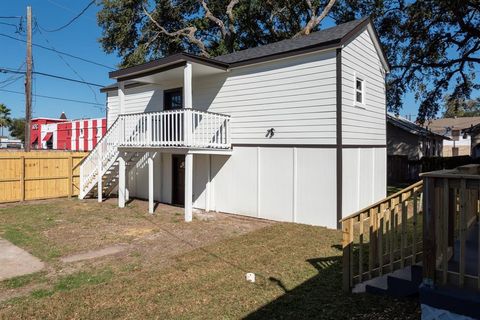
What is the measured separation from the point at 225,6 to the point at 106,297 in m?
25.1

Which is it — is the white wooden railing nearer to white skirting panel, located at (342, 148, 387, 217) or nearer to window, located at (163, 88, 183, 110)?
window, located at (163, 88, 183, 110)

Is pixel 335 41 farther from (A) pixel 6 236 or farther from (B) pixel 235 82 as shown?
(A) pixel 6 236

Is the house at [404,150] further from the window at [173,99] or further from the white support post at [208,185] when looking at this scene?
the window at [173,99]

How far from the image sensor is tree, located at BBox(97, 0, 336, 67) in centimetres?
2416

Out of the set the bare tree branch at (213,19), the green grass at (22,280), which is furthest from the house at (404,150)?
the green grass at (22,280)

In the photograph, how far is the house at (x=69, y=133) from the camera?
26375mm

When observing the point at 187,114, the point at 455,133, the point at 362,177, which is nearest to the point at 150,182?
the point at 187,114

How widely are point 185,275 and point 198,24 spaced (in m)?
24.0

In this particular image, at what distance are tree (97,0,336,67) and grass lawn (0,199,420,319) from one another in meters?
17.4

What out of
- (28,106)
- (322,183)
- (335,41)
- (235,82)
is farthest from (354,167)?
(28,106)

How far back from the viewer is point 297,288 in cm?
527

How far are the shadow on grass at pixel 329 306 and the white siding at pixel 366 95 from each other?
558cm

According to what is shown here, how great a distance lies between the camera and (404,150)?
85.5ft

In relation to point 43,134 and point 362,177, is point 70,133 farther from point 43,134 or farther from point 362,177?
point 362,177
